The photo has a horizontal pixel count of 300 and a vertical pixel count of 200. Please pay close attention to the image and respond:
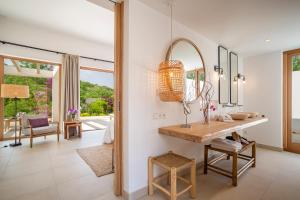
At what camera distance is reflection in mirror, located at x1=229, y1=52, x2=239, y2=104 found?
3.77m

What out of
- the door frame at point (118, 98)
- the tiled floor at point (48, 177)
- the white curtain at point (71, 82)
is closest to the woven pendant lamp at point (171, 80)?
the door frame at point (118, 98)

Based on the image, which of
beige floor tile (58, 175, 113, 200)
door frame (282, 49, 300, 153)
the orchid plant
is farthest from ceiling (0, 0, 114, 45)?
door frame (282, 49, 300, 153)

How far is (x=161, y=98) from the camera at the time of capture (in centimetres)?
204

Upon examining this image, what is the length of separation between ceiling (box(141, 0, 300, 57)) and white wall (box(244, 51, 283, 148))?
0.70 metres

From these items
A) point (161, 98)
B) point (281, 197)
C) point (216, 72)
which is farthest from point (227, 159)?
point (161, 98)

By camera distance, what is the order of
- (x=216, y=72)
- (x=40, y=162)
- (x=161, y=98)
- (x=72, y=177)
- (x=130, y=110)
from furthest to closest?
(x=216, y=72) → (x=40, y=162) → (x=72, y=177) → (x=161, y=98) → (x=130, y=110)

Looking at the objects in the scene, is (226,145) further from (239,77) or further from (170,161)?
(239,77)

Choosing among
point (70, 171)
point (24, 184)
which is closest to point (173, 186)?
point (70, 171)

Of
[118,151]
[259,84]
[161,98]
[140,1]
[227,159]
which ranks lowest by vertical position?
[227,159]

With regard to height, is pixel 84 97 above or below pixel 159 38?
below

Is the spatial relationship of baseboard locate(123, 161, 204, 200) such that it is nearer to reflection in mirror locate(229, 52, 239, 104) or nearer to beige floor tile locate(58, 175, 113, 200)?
beige floor tile locate(58, 175, 113, 200)

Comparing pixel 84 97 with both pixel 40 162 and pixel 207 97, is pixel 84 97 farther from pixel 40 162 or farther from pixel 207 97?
pixel 207 97

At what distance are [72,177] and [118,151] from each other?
1052 mm

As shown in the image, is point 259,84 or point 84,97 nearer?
point 259,84
